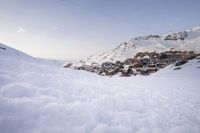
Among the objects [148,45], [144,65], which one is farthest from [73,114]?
[148,45]

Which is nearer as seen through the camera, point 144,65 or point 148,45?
point 144,65

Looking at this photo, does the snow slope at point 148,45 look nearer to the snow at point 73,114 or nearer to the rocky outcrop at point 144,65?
the rocky outcrop at point 144,65

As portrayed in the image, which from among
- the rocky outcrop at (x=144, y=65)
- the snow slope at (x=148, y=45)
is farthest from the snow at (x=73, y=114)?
the snow slope at (x=148, y=45)

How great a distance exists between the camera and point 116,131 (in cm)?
379

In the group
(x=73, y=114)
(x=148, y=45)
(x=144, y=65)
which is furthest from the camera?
(x=148, y=45)

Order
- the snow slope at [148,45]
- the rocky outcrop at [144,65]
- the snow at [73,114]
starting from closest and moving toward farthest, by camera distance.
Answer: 1. the snow at [73,114]
2. the rocky outcrop at [144,65]
3. the snow slope at [148,45]

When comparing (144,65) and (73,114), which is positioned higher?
(144,65)

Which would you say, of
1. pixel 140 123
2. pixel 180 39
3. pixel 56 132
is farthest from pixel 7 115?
pixel 180 39

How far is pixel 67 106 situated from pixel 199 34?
200683 millimetres

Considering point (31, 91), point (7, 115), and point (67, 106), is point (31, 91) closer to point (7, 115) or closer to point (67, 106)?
point (67, 106)

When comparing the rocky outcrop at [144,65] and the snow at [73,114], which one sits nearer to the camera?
the snow at [73,114]

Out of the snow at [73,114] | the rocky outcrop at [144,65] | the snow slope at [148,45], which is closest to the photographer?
the snow at [73,114]

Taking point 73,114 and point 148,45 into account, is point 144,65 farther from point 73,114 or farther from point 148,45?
point 73,114

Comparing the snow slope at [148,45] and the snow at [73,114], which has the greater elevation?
the snow slope at [148,45]
